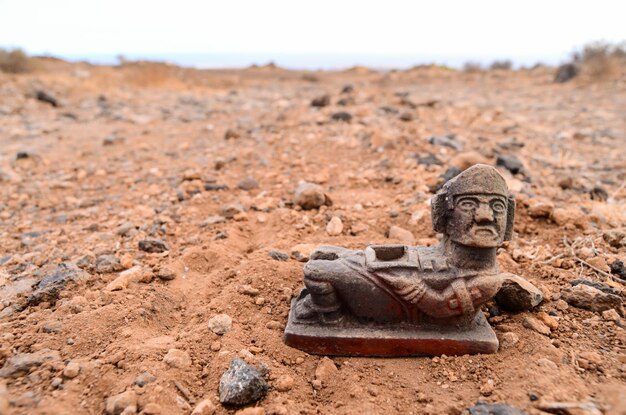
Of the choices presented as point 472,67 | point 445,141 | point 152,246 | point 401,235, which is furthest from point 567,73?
point 152,246

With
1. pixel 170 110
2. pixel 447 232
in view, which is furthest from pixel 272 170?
pixel 170 110

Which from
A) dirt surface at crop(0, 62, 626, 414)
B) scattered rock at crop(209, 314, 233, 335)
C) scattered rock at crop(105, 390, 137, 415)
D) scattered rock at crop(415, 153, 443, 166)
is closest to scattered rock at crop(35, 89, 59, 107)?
dirt surface at crop(0, 62, 626, 414)

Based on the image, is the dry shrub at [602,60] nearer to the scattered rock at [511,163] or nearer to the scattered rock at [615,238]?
the scattered rock at [511,163]

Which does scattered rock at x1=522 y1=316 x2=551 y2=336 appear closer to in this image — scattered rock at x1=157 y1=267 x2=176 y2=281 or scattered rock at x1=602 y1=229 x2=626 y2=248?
scattered rock at x1=602 y1=229 x2=626 y2=248

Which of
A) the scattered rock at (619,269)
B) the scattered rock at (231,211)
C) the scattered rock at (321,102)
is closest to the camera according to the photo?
the scattered rock at (619,269)

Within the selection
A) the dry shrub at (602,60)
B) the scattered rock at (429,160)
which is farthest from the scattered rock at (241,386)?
the dry shrub at (602,60)

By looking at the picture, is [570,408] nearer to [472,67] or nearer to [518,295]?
[518,295]
